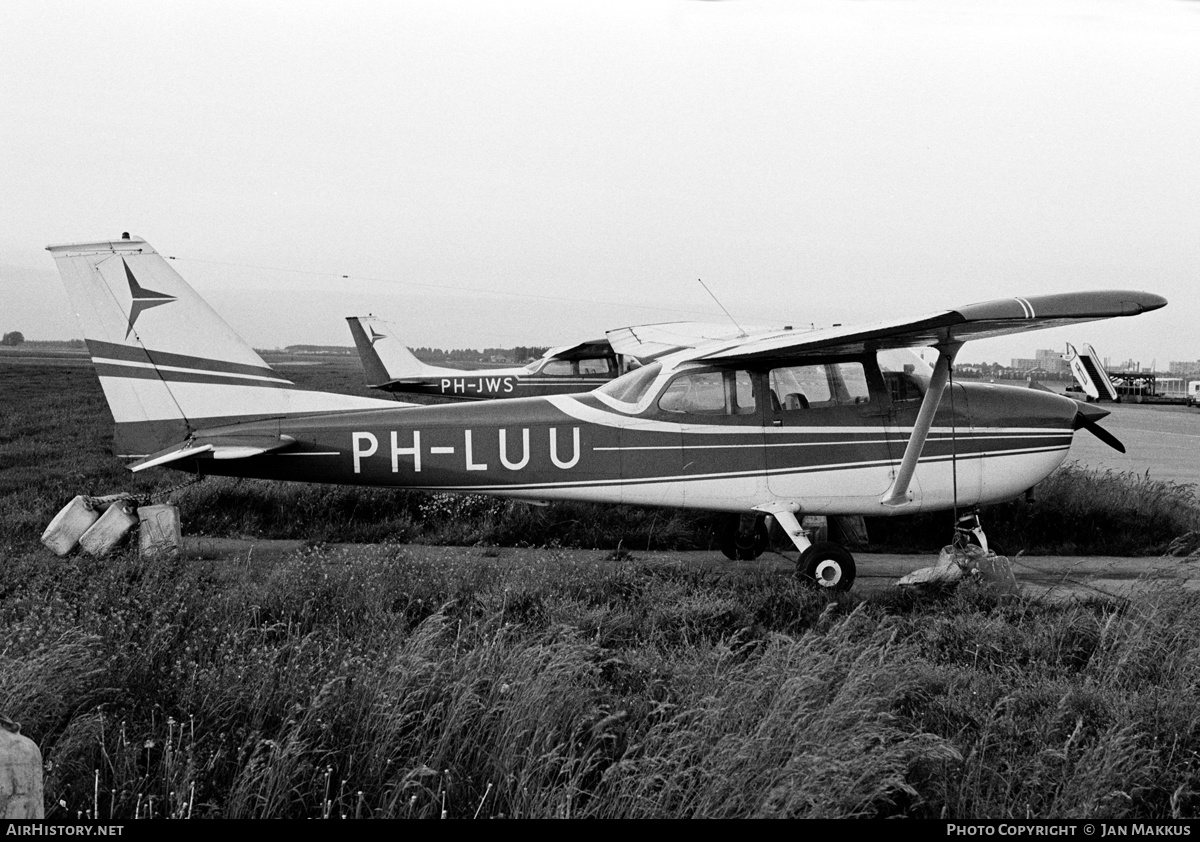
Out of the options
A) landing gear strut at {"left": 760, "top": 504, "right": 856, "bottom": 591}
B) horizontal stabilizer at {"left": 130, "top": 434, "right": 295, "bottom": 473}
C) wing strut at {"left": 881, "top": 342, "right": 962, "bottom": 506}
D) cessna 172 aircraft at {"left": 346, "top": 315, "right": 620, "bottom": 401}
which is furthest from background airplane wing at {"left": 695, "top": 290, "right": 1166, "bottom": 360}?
cessna 172 aircraft at {"left": 346, "top": 315, "right": 620, "bottom": 401}

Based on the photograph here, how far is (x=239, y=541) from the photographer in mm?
9602

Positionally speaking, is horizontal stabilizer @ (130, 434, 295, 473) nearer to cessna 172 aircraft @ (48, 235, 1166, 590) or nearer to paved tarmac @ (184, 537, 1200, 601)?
cessna 172 aircraft @ (48, 235, 1166, 590)

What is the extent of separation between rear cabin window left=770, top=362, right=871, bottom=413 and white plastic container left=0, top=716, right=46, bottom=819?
633 centimetres

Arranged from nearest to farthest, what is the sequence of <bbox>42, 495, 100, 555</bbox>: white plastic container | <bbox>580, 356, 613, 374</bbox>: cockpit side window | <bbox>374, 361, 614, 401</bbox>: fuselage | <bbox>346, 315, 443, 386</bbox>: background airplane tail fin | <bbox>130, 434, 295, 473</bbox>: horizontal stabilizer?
<bbox>130, 434, 295, 473</bbox>: horizontal stabilizer < <bbox>42, 495, 100, 555</bbox>: white plastic container < <bbox>374, 361, 614, 401</bbox>: fuselage < <bbox>580, 356, 613, 374</bbox>: cockpit side window < <bbox>346, 315, 443, 386</bbox>: background airplane tail fin

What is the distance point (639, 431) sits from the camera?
26.7ft

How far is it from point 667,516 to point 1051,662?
5.58 metres

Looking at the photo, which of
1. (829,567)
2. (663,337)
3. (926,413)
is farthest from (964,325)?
(663,337)

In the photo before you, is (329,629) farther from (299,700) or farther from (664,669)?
(664,669)

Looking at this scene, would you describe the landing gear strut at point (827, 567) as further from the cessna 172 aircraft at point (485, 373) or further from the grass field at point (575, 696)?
the cessna 172 aircraft at point (485, 373)

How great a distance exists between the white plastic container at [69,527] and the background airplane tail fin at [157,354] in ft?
1.93

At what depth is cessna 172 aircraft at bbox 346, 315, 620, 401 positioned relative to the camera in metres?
23.0

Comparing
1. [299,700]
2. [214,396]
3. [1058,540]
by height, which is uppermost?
[214,396]

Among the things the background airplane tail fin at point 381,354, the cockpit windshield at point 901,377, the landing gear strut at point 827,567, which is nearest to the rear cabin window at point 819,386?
the cockpit windshield at point 901,377

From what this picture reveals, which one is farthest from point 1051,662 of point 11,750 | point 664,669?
point 11,750
